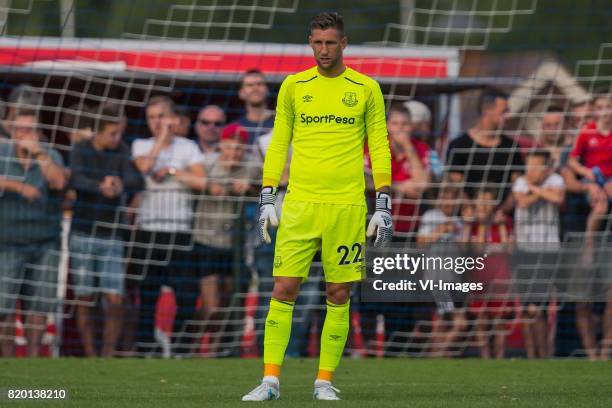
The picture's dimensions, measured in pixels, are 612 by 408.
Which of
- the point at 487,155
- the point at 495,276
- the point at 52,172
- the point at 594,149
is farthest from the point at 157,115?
the point at 594,149

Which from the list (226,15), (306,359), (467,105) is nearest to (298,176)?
(306,359)

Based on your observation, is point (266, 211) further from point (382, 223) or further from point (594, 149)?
point (594, 149)

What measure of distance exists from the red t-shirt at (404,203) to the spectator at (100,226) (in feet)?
7.65

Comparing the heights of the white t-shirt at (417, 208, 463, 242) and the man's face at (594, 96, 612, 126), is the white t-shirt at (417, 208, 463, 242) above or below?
below

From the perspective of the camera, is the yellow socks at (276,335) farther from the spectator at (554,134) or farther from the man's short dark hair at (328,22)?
the spectator at (554,134)

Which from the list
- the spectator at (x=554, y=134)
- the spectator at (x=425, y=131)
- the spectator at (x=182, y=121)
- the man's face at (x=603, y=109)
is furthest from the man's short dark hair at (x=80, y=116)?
the man's face at (x=603, y=109)

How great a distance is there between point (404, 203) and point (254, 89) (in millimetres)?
1735

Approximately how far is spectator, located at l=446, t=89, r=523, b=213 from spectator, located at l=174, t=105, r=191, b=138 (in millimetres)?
2466

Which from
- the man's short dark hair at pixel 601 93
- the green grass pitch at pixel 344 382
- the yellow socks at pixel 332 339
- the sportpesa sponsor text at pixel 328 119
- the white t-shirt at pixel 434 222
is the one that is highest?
the man's short dark hair at pixel 601 93

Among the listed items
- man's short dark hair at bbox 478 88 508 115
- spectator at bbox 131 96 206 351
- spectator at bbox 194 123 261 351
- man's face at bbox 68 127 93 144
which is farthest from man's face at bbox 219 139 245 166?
man's short dark hair at bbox 478 88 508 115

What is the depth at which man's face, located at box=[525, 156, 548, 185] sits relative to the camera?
13.9 meters

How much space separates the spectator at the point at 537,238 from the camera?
13625 mm

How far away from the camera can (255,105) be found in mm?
14008

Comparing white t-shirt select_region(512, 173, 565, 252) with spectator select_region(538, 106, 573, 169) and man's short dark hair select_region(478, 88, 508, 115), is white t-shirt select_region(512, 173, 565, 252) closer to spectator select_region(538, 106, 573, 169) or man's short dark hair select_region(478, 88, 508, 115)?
spectator select_region(538, 106, 573, 169)
